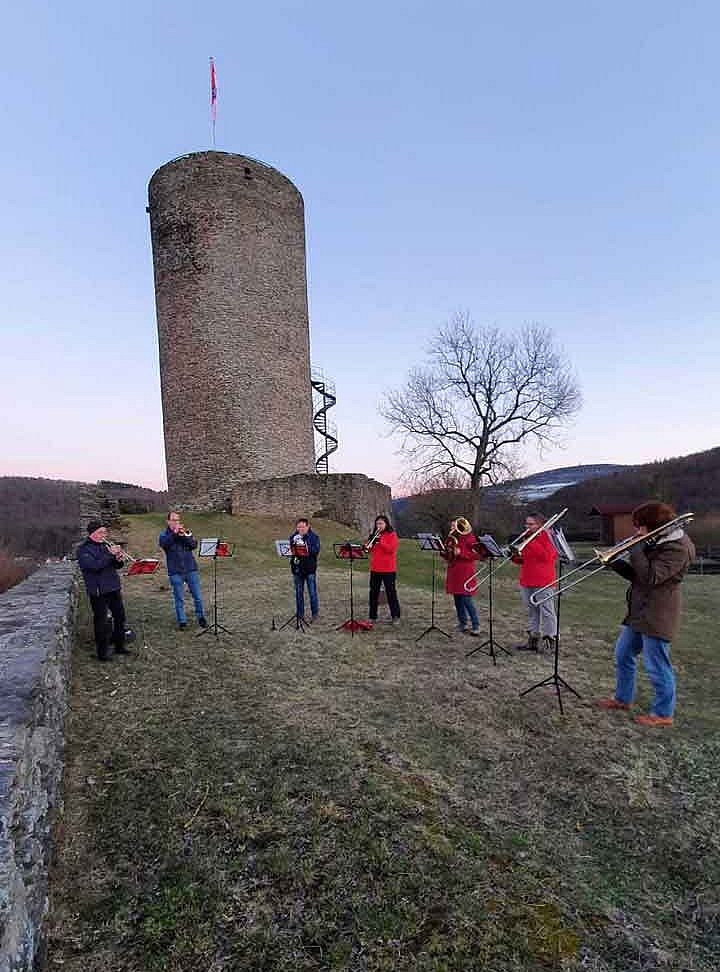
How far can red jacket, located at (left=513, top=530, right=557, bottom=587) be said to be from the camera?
645 cm

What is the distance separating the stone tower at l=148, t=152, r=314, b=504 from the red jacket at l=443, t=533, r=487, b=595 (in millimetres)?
15310

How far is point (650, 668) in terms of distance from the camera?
14.1 ft

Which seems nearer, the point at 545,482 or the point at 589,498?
the point at 589,498

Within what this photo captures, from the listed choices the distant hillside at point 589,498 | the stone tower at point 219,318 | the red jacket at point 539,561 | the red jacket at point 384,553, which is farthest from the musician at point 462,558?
the distant hillside at point 589,498

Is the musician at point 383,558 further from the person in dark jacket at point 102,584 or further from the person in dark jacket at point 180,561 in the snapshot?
the person in dark jacket at point 102,584

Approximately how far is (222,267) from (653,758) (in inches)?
847

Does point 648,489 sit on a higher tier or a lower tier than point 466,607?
higher

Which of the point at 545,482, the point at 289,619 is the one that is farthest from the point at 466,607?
the point at 545,482

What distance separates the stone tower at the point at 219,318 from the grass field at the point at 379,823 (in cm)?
1606

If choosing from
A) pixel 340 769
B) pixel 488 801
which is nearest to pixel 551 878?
pixel 488 801

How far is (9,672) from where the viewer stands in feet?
11.0

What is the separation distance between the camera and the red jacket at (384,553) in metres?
7.70

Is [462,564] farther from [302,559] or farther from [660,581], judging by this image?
[660,581]

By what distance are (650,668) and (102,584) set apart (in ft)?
18.3
